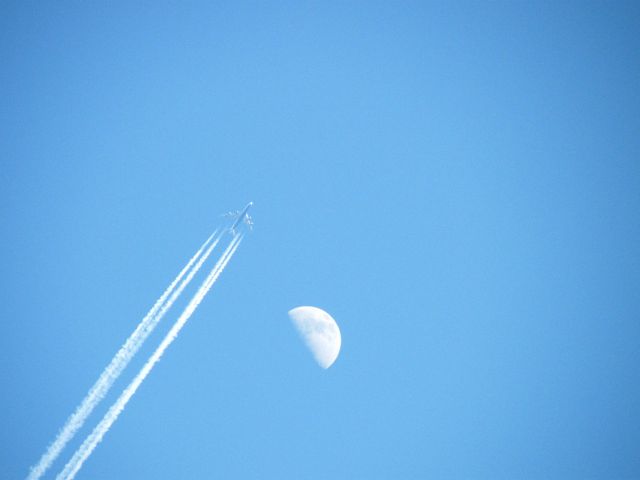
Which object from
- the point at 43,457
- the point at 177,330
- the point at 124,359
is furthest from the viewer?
the point at 177,330

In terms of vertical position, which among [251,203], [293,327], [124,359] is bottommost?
[124,359]

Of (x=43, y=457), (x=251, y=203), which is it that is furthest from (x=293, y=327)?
(x=43, y=457)

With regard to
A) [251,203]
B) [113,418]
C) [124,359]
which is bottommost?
[113,418]

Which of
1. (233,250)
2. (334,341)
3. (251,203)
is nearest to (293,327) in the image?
(334,341)

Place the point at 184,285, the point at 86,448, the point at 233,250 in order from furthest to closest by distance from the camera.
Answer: the point at 233,250 → the point at 184,285 → the point at 86,448

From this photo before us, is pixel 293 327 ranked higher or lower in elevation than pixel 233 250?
lower

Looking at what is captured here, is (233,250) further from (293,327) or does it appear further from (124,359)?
(124,359)

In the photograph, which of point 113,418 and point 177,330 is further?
point 177,330

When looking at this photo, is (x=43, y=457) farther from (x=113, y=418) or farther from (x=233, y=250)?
(x=233, y=250)

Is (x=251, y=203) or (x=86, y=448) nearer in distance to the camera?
(x=86, y=448)
